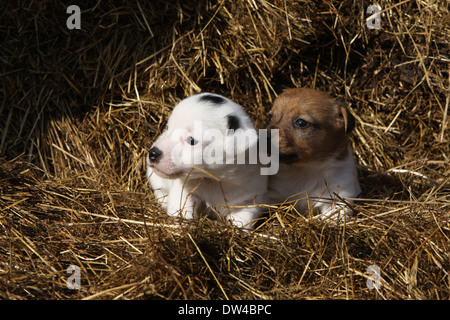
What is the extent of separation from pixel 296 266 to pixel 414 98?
327 centimetres

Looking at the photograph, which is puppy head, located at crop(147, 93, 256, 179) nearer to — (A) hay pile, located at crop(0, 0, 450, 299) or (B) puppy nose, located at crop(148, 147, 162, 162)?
(B) puppy nose, located at crop(148, 147, 162, 162)

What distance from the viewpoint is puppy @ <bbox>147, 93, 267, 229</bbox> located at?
4.09 meters

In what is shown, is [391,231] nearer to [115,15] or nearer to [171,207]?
[171,207]

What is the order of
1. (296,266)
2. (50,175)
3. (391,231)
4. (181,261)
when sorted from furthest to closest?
(50,175) < (391,231) < (296,266) < (181,261)

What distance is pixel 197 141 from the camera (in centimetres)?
409

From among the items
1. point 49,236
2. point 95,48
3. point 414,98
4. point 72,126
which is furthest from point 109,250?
point 414,98

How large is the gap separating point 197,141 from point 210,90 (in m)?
2.01

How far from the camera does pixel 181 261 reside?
3.67 m

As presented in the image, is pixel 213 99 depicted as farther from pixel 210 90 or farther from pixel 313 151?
pixel 210 90

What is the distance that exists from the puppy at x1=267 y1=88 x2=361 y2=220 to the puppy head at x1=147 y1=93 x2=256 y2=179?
858mm

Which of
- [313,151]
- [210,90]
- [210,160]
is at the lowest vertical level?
[210,160]

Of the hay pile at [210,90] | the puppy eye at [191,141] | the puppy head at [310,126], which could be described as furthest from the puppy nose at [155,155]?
the puppy head at [310,126]

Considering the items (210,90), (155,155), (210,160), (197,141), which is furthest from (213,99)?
(210,90)

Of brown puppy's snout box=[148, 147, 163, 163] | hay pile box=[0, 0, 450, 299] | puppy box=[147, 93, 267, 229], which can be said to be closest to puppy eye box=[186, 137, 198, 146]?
puppy box=[147, 93, 267, 229]
